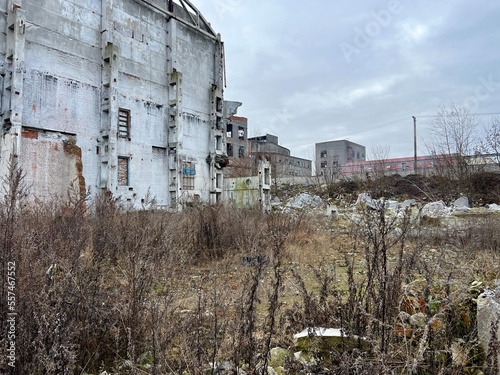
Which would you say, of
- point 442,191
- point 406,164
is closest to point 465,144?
point 442,191

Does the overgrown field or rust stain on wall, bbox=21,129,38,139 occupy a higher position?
rust stain on wall, bbox=21,129,38,139

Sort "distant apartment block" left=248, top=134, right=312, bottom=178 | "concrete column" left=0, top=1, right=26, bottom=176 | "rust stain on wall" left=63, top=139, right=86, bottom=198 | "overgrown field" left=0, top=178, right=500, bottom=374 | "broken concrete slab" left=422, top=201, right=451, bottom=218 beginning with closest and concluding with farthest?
"overgrown field" left=0, top=178, right=500, bottom=374 → "concrete column" left=0, top=1, right=26, bottom=176 → "rust stain on wall" left=63, top=139, right=86, bottom=198 → "broken concrete slab" left=422, top=201, right=451, bottom=218 → "distant apartment block" left=248, top=134, right=312, bottom=178

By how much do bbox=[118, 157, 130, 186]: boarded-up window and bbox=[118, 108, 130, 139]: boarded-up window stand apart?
39.6 inches

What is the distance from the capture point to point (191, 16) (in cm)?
1753

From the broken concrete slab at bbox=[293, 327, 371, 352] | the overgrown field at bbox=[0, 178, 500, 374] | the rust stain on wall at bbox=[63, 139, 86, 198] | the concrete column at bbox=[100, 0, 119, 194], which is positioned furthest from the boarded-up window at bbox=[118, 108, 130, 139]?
the broken concrete slab at bbox=[293, 327, 371, 352]

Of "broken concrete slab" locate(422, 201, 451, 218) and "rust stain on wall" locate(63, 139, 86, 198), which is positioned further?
"broken concrete slab" locate(422, 201, 451, 218)

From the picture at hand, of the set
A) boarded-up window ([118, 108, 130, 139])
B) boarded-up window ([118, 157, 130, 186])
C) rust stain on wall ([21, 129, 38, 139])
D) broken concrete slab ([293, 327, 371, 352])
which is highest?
boarded-up window ([118, 108, 130, 139])

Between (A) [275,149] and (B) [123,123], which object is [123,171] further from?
(A) [275,149]

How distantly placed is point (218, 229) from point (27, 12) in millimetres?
10367

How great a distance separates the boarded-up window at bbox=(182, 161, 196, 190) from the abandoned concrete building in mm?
49

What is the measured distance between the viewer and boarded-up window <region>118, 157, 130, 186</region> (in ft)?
44.9

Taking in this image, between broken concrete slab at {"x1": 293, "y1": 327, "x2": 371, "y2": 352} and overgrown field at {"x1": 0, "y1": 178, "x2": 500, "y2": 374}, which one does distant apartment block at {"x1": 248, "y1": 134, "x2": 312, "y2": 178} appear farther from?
broken concrete slab at {"x1": 293, "y1": 327, "x2": 371, "y2": 352}

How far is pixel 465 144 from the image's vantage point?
21125mm

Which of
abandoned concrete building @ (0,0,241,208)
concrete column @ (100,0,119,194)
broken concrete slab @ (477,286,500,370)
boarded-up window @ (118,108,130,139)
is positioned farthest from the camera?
boarded-up window @ (118,108,130,139)
